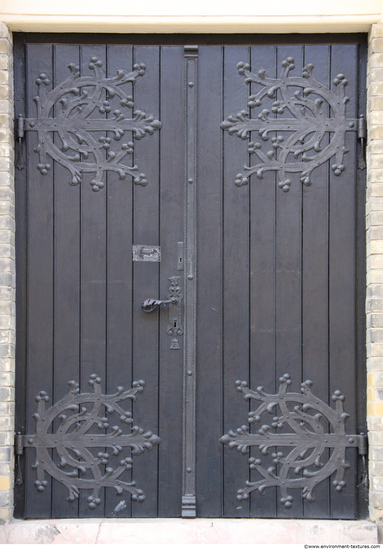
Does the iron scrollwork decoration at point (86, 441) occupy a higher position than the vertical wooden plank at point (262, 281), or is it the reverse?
the vertical wooden plank at point (262, 281)

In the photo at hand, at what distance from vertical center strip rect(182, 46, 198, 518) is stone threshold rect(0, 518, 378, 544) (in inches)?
7.4

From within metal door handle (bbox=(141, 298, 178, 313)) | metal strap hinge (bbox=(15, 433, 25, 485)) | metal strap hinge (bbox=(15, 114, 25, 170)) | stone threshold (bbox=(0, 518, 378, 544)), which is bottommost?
stone threshold (bbox=(0, 518, 378, 544))

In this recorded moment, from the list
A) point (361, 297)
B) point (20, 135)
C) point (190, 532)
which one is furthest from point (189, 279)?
point (190, 532)

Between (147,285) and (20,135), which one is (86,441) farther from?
(20,135)

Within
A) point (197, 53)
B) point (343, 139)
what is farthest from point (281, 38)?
point (343, 139)

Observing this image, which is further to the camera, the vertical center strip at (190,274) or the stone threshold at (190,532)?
the vertical center strip at (190,274)

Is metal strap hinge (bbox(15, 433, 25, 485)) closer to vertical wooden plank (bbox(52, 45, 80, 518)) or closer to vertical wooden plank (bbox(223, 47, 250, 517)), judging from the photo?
vertical wooden plank (bbox(52, 45, 80, 518))

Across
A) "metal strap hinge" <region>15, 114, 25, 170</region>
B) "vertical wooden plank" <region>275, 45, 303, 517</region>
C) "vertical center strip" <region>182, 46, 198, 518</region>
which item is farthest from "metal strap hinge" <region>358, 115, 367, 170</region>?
"metal strap hinge" <region>15, 114, 25, 170</region>

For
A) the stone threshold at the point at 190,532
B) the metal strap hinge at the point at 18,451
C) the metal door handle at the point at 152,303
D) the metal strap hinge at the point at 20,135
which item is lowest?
the stone threshold at the point at 190,532

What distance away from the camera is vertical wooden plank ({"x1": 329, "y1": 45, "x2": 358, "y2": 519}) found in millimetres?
2836

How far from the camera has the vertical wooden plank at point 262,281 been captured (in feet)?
9.27

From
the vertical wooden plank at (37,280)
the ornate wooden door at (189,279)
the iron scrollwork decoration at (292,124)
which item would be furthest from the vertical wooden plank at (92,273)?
the iron scrollwork decoration at (292,124)

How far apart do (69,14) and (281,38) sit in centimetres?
118

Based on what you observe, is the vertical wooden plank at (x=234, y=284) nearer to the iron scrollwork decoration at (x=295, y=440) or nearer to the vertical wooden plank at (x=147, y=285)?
the iron scrollwork decoration at (x=295, y=440)
